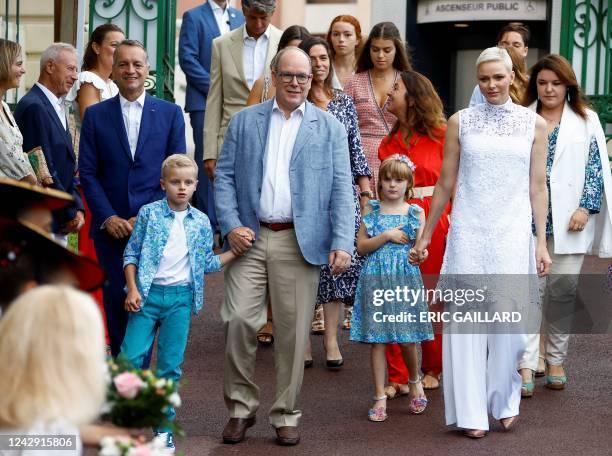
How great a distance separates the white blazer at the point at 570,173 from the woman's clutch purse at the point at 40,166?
10.7 ft

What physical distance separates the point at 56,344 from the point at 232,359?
400 centimetres

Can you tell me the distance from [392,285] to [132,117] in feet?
6.16

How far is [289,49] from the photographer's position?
7879 mm

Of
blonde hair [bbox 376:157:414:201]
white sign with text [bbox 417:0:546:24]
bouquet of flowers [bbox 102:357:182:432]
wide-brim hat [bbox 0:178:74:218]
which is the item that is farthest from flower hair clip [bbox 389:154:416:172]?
white sign with text [bbox 417:0:546:24]

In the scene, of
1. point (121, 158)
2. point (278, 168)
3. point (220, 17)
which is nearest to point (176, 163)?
point (278, 168)

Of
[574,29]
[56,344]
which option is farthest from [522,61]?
[56,344]

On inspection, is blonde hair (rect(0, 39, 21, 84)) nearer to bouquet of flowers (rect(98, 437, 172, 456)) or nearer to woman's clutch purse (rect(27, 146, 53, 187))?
woman's clutch purse (rect(27, 146, 53, 187))

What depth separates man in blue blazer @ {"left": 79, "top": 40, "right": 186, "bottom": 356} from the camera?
27.6 ft

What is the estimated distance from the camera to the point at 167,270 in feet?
Result: 25.2

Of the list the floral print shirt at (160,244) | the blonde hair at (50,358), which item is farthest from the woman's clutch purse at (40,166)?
the blonde hair at (50,358)

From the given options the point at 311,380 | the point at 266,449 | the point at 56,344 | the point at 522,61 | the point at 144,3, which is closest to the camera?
the point at 56,344

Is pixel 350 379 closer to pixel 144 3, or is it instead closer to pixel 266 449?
pixel 266 449

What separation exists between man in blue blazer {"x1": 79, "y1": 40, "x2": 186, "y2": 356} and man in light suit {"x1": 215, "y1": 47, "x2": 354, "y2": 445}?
706 mm

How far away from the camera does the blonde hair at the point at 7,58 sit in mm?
8508
